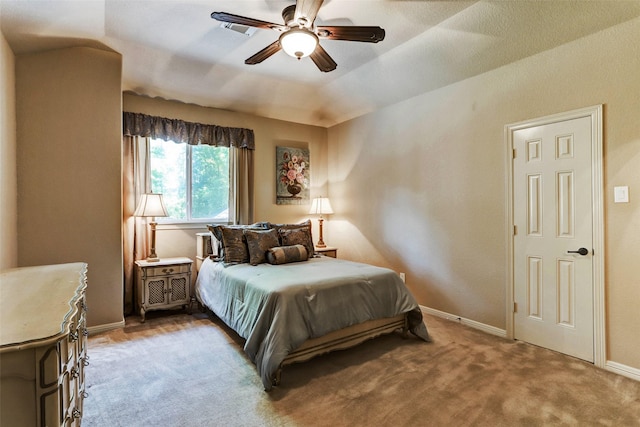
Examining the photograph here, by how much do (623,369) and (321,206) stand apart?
3766 mm

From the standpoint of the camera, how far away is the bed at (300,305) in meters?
2.36

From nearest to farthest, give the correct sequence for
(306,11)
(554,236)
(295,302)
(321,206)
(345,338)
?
(306,11) < (295,302) < (345,338) < (554,236) < (321,206)

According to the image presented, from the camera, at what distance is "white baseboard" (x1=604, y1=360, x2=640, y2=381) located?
2400mm

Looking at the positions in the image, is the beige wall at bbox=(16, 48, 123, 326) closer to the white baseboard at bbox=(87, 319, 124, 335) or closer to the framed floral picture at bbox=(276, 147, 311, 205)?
the white baseboard at bbox=(87, 319, 124, 335)

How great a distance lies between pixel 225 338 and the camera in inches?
124

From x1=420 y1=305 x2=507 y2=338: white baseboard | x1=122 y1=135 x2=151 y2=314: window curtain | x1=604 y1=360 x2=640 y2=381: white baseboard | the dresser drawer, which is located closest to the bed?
the dresser drawer

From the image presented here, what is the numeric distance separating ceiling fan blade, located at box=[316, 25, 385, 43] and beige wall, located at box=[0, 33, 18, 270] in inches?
99.9

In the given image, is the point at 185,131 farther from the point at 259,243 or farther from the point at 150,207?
the point at 259,243

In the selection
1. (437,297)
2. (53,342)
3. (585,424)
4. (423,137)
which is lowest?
(585,424)

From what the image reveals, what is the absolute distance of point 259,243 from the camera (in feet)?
11.7

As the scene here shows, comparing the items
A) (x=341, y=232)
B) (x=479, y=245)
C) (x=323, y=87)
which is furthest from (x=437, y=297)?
(x=323, y=87)

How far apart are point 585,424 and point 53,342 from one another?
2.70 m

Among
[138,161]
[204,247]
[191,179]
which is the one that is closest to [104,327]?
[204,247]

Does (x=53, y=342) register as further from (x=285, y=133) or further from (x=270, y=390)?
(x=285, y=133)
